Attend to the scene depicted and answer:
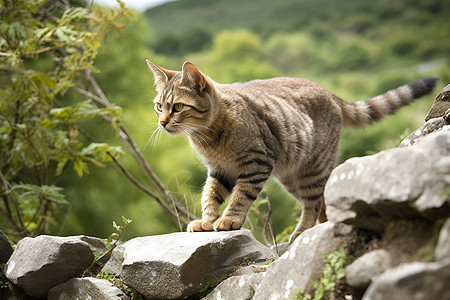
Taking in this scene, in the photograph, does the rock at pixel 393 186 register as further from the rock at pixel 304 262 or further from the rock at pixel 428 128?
the rock at pixel 428 128

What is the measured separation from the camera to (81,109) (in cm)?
361

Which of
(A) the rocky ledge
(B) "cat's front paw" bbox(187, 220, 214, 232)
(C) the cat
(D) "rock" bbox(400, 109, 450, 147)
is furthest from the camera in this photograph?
(C) the cat

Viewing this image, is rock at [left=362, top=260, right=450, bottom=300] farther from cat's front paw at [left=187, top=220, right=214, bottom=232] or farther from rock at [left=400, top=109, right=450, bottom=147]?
cat's front paw at [left=187, top=220, right=214, bottom=232]

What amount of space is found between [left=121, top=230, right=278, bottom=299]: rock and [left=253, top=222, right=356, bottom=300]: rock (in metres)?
0.44

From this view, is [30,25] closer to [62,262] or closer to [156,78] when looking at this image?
[156,78]

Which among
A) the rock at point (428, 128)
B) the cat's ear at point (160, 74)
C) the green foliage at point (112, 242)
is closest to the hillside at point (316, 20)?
the cat's ear at point (160, 74)

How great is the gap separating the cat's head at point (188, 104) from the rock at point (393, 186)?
1.27 m

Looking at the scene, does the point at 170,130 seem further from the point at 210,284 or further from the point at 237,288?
the point at 237,288

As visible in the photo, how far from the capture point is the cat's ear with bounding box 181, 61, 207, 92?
2711 mm

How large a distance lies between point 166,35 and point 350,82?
6.03 m

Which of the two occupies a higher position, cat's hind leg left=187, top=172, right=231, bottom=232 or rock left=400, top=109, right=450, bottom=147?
rock left=400, top=109, right=450, bottom=147

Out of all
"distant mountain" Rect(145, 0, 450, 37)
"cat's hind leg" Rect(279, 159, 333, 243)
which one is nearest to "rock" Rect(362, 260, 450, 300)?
"cat's hind leg" Rect(279, 159, 333, 243)

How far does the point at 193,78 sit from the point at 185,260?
110 cm

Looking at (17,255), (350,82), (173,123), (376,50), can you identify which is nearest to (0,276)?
(17,255)
